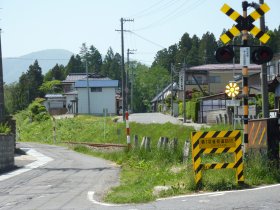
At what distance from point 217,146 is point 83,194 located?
349cm

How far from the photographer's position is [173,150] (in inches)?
659

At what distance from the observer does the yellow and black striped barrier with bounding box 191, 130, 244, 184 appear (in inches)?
412

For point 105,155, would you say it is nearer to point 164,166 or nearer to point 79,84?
point 164,166

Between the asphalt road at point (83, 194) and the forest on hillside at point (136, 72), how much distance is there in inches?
2813

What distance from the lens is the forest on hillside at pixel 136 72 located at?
97.0 metres

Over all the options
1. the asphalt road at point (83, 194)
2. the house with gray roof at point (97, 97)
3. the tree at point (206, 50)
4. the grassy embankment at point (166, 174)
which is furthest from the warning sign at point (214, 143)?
the tree at point (206, 50)

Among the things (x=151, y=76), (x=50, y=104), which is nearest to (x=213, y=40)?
(x=151, y=76)

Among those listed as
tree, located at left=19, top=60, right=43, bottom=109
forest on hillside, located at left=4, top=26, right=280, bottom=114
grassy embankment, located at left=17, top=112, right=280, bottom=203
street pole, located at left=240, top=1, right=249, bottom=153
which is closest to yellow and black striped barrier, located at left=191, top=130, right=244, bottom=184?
grassy embankment, located at left=17, top=112, right=280, bottom=203

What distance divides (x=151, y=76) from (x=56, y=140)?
74391 millimetres

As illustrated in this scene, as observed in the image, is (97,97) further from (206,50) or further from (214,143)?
(214,143)

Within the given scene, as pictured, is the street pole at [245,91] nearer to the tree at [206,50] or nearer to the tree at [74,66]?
the tree at [206,50]

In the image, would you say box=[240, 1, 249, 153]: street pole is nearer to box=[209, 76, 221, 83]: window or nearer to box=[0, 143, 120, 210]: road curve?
box=[0, 143, 120, 210]: road curve

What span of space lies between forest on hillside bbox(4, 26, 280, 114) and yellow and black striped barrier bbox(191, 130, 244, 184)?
2978 inches

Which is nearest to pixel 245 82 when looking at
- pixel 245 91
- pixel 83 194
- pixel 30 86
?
pixel 245 91
